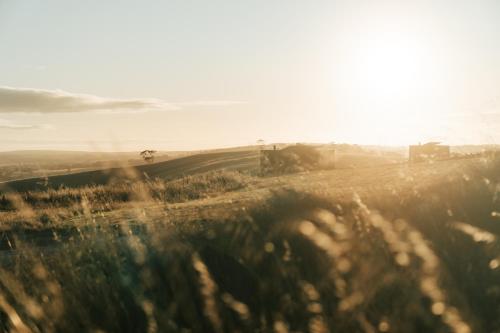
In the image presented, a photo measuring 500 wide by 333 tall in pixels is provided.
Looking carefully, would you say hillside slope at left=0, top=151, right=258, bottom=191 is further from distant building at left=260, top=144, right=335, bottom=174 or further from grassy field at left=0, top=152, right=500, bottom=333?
grassy field at left=0, top=152, right=500, bottom=333

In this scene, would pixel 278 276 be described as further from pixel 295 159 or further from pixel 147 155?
pixel 147 155

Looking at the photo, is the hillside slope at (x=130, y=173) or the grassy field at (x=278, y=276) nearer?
the grassy field at (x=278, y=276)

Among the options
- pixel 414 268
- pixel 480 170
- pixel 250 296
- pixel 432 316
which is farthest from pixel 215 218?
pixel 480 170

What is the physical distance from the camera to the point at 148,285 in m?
5.72

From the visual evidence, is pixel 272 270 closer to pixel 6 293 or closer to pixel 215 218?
pixel 215 218

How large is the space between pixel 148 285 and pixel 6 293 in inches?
66.4

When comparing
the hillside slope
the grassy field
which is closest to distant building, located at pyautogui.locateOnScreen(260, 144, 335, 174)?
the hillside slope

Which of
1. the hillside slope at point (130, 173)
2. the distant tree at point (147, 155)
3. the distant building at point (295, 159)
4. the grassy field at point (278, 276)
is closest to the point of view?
the grassy field at point (278, 276)

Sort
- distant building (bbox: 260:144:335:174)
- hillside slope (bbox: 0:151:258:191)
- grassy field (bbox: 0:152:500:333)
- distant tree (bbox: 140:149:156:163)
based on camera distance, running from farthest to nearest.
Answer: distant tree (bbox: 140:149:156:163)
hillside slope (bbox: 0:151:258:191)
distant building (bbox: 260:144:335:174)
grassy field (bbox: 0:152:500:333)

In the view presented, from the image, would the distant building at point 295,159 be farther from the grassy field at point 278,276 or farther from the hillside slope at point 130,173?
the grassy field at point 278,276

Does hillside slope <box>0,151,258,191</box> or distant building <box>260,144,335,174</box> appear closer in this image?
distant building <box>260,144,335,174</box>

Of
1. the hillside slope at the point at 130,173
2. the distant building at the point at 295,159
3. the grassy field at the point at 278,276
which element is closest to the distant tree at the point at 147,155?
the hillside slope at the point at 130,173

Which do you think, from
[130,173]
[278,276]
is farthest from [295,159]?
[278,276]

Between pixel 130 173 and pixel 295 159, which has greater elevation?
pixel 295 159
